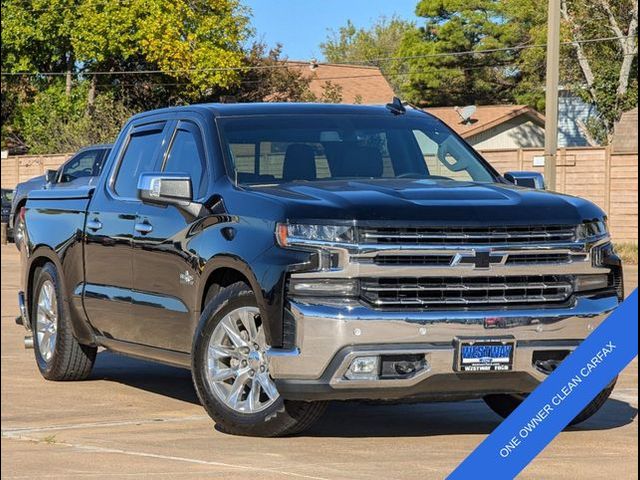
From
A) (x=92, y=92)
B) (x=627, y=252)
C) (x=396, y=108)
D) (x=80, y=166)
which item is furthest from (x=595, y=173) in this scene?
(x=396, y=108)

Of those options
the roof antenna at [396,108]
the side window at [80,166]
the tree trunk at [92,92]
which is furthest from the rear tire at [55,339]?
the side window at [80,166]

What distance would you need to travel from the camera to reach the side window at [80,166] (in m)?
20.1

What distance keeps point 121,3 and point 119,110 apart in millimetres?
3366

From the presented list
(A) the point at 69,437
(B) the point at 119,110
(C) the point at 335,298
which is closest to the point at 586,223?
(C) the point at 335,298

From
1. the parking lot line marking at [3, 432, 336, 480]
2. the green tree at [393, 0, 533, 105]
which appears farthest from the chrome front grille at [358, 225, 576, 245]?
the green tree at [393, 0, 533, 105]

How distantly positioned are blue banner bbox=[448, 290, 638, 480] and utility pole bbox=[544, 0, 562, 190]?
754 centimetres

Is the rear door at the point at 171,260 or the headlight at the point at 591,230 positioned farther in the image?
the rear door at the point at 171,260

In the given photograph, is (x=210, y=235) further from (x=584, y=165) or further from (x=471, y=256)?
(x=584, y=165)

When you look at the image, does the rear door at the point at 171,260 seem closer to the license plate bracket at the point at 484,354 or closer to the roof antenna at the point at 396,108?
the roof antenna at the point at 396,108

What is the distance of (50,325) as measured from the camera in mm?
10492

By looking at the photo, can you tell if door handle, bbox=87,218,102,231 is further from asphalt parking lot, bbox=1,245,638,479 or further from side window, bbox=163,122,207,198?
asphalt parking lot, bbox=1,245,638,479

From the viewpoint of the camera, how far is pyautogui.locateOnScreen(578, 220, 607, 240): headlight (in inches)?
301

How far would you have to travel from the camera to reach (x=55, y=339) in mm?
10297

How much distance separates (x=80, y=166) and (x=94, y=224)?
11152 millimetres
